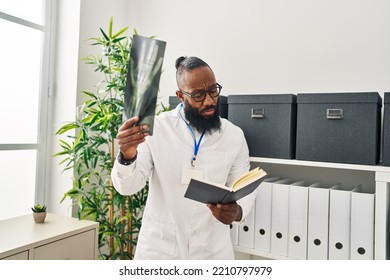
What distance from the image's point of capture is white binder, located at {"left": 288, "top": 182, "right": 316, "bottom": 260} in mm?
1608

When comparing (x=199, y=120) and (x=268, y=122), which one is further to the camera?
(x=268, y=122)

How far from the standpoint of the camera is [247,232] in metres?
1.78

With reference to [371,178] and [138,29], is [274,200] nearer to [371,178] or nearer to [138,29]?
[371,178]

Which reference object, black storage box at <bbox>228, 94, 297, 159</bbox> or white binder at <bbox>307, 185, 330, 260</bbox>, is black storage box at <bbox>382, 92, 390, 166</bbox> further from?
black storage box at <bbox>228, 94, 297, 159</bbox>

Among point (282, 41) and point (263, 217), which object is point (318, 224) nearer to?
point (263, 217)

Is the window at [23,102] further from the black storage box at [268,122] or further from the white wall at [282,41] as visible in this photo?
the black storage box at [268,122]

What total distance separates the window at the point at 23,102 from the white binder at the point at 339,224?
173 centimetres

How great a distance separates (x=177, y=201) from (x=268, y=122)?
61cm

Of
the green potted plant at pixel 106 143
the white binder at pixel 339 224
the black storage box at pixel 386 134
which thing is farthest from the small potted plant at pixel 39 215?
the black storage box at pixel 386 134

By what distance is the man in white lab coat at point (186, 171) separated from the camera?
1424 millimetres

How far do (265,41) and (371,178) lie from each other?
3.11 ft

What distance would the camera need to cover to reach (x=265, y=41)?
2.02 metres

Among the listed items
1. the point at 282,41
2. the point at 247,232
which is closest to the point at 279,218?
the point at 247,232
